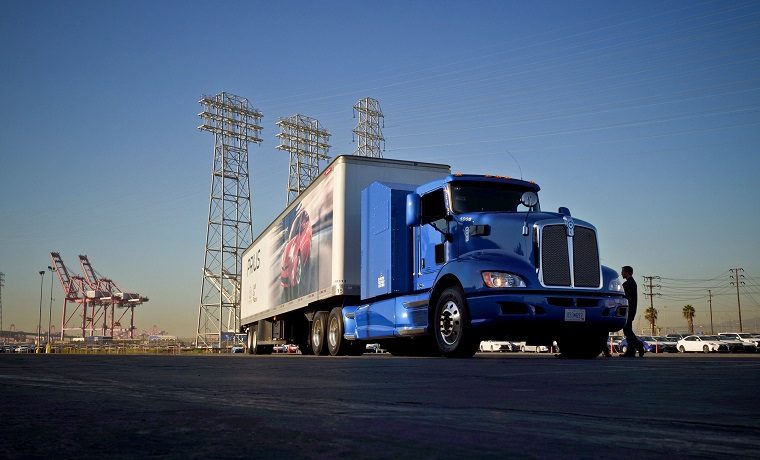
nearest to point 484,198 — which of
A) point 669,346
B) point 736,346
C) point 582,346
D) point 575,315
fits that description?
point 575,315

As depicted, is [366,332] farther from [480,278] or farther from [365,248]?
[480,278]

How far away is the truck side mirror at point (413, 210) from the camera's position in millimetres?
13664

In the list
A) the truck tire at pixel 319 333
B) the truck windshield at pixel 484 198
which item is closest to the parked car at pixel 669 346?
the truck tire at pixel 319 333

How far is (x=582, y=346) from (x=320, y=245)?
22.0 ft

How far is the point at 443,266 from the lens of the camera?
41.5 ft

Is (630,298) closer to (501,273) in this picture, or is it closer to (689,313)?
(501,273)

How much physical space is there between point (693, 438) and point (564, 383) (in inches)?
119

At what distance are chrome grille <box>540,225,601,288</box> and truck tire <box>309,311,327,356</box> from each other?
23.7 feet

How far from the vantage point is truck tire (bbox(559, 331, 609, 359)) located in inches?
526

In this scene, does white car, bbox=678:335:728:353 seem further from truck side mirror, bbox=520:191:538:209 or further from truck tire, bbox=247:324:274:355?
truck side mirror, bbox=520:191:538:209

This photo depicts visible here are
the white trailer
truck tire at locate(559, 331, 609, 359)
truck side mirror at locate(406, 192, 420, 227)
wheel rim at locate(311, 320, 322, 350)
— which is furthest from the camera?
wheel rim at locate(311, 320, 322, 350)

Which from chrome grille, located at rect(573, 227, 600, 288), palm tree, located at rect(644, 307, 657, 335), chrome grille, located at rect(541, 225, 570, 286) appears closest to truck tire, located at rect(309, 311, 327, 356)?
chrome grille, located at rect(541, 225, 570, 286)

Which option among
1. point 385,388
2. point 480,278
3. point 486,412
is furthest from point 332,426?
point 480,278

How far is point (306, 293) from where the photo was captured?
18484 millimetres
